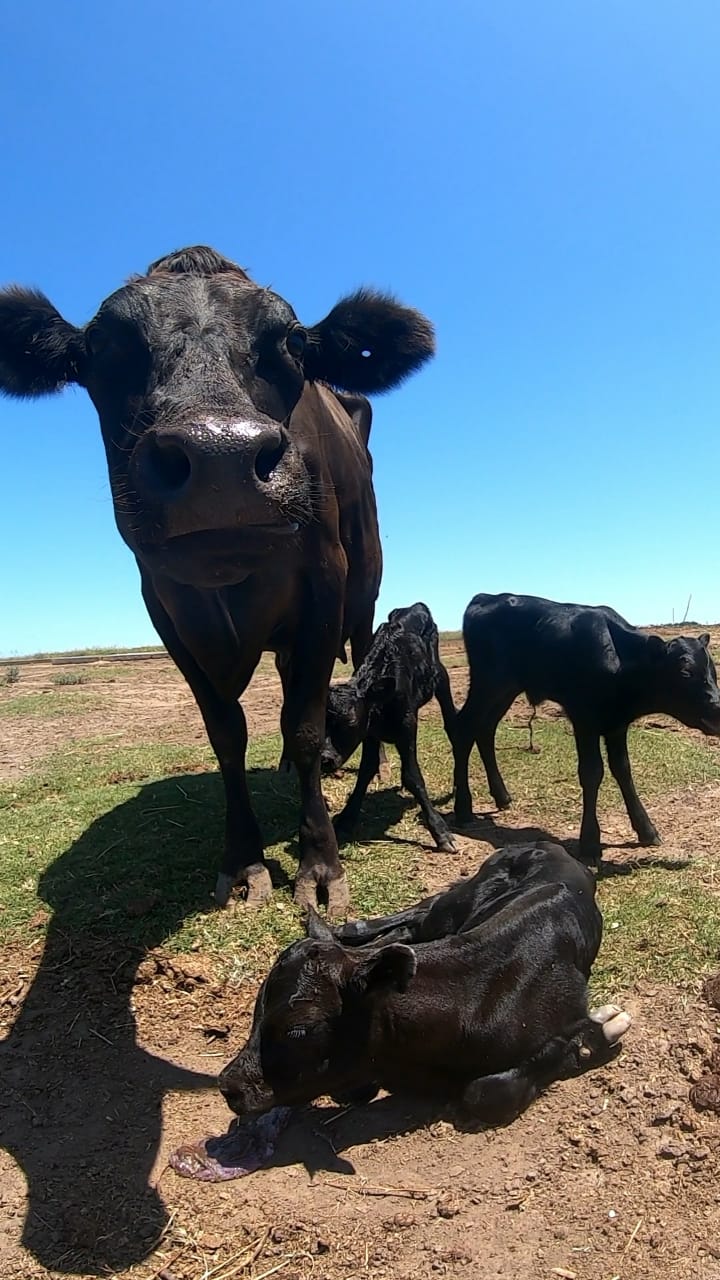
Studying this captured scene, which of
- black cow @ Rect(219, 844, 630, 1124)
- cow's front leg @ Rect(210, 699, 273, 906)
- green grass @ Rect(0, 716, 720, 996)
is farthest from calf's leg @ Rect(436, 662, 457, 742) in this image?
black cow @ Rect(219, 844, 630, 1124)

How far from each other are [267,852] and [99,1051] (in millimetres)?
2402

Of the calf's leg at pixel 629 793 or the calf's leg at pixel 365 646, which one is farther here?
the calf's leg at pixel 365 646

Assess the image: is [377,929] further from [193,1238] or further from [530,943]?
[193,1238]

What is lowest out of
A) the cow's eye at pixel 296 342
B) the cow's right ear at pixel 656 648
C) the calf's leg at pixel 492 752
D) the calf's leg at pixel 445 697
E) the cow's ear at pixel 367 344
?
the calf's leg at pixel 492 752

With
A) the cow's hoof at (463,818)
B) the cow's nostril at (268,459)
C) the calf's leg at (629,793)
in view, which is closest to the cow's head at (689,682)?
the calf's leg at (629,793)

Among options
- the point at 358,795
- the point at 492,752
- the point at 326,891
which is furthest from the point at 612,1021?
the point at 492,752

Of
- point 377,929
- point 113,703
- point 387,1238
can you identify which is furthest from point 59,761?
point 387,1238

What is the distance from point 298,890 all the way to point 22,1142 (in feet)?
7.36

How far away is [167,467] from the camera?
12.0 ft

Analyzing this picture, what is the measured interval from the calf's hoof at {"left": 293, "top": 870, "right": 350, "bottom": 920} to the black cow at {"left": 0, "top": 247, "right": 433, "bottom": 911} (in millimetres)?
13

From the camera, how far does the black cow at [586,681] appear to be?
667cm

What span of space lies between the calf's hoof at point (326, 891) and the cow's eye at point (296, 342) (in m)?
3.07

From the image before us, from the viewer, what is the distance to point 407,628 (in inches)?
321

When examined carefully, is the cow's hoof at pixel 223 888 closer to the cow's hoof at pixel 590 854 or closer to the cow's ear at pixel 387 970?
the cow's ear at pixel 387 970
